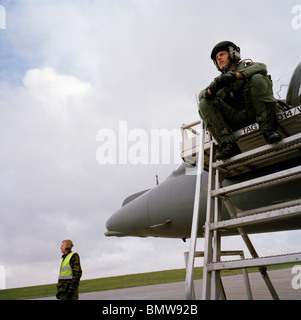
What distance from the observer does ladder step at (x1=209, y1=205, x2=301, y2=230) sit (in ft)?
10.0

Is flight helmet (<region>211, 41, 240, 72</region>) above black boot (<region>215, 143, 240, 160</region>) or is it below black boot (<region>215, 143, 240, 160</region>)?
above

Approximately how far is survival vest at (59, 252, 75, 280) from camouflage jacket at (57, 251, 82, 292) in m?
0.07

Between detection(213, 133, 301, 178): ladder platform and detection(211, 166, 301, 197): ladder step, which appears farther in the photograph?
detection(213, 133, 301, 178): ladder platform

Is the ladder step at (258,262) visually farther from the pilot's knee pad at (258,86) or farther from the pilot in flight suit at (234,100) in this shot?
the pilot's knee pad at (258,86)

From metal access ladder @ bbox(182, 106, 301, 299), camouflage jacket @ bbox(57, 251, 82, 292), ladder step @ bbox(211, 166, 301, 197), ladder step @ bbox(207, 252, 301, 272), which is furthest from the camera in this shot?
camouflage jacket @ bbox(57, 251, 82, 292)

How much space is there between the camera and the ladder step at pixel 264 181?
3.41 metres

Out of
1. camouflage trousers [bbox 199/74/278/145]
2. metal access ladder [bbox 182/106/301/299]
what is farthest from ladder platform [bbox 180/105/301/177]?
camouflage trousers [bbox 199/74/278/145]

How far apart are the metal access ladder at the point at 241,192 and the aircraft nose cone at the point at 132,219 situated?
2.31 metres

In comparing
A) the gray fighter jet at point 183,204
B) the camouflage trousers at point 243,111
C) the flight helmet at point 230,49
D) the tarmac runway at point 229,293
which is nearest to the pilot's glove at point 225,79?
the camouflage trousers at point 243,111

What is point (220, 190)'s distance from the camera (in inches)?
151

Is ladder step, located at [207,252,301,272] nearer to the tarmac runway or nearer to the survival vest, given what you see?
the tarmac runway

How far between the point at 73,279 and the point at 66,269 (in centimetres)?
30

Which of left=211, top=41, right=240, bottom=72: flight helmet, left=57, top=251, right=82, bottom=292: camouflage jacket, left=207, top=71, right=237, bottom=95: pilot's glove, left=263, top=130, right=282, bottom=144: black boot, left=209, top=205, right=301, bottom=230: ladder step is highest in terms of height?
left=211, top=41, right=240, bottom=72: flight helmet
